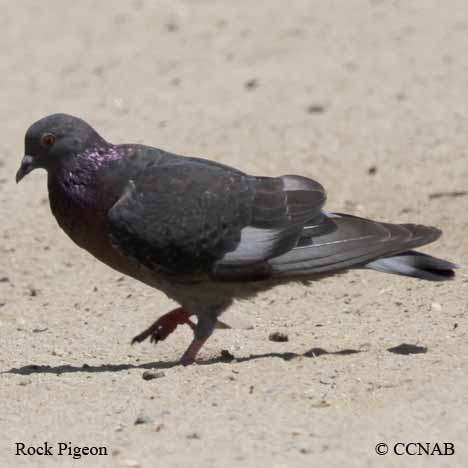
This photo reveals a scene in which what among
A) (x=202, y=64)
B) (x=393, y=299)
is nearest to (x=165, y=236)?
(x=393, y=299)

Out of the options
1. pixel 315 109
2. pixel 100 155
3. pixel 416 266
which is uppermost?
pixel 100 155

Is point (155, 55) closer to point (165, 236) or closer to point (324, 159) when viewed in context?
point (324, 159)

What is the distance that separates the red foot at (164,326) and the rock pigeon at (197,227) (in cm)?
5

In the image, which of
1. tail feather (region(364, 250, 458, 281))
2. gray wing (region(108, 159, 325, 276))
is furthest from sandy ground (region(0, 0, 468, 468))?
gray wing (region(108, 159, 325, 276))

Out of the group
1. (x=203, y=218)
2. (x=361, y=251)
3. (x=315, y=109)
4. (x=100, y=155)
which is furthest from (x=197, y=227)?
(x=315, y=109)

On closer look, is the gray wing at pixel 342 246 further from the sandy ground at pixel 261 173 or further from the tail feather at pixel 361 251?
the sandy ground at pixel 261 173

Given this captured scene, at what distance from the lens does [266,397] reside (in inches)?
284

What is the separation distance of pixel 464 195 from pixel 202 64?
14.8 ft

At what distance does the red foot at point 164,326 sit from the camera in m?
8.45

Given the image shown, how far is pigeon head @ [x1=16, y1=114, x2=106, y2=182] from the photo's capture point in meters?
8.21

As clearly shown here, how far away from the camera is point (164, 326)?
27.8 feet

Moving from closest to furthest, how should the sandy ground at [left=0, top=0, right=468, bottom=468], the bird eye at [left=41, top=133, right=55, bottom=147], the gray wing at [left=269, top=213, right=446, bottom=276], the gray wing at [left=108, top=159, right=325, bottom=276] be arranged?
the sandy ground at [left=0, top=0, right=468, bottom=468] → the gray wing at [left=108, top=159, right=325, bottom=276] → the gray wing at [left=269, top=213, right=446, bottom=276] → the bird eye at [left=41, top=133, right=55, bottom=147]

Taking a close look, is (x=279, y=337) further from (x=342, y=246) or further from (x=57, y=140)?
(x=57, y=140)

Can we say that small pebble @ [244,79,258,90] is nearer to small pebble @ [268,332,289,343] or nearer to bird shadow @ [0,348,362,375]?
small pebble @ [268,332,289,343]
